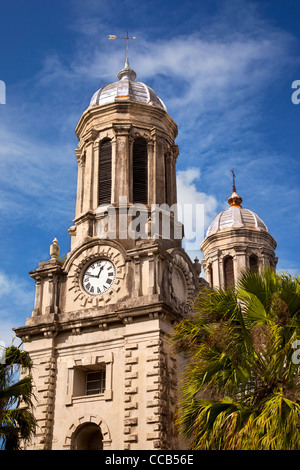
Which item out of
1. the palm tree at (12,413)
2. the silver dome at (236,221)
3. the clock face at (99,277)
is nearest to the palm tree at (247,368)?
the palm tree at (12,413)

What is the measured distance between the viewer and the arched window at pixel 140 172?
1292 inches

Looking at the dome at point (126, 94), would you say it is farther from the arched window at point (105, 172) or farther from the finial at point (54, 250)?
the finial at point (54, 250)

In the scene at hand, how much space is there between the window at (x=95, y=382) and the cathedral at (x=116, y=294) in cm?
4

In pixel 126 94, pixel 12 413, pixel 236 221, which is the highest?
pixel 126 94

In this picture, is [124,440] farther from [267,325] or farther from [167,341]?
[267,325]

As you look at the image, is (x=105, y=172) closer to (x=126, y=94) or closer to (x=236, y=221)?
(x=126, y=94)

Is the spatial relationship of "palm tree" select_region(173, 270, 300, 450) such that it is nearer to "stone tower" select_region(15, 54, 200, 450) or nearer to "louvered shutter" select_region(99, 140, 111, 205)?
"stone tower" select_region(15, 54, 200, 450)

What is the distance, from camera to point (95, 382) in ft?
95.1

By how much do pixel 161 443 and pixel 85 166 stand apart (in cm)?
1457

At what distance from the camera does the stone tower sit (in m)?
26.9

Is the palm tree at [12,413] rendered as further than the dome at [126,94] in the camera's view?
No

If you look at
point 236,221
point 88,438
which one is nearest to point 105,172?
point 88,438

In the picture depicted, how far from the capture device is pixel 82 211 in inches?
1309

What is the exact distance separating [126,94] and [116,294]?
11125 millimetres
